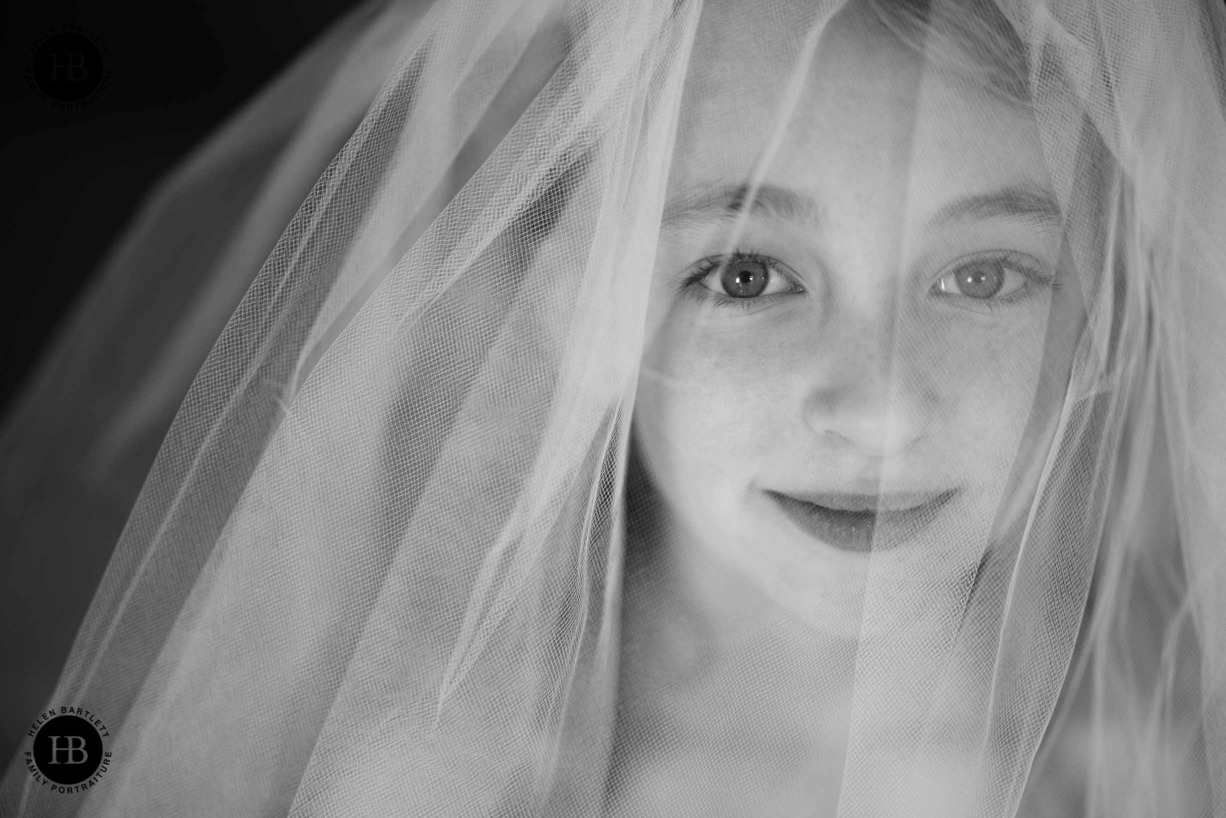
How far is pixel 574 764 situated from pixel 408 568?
0.16 meters

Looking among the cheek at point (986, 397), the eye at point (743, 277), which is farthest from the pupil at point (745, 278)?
the cheek at point (986, 397)

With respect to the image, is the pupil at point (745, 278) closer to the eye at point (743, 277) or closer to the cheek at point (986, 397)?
the eye at point (743, 277)

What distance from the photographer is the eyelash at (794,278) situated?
57 centimetres

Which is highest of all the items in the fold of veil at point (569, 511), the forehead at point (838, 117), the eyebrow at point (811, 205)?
the forehead at point (838, 117)

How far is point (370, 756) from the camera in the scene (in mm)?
573

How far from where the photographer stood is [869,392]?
0.56 meters

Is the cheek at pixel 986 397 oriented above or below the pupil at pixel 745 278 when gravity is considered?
below

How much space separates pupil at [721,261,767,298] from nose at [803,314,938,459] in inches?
2.0

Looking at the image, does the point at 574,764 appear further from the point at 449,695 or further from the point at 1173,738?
the point at 1173,738

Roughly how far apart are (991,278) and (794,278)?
4.2 inches

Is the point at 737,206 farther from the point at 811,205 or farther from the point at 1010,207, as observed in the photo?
the point at 1010,207

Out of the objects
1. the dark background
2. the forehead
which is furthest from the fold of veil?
the dark background

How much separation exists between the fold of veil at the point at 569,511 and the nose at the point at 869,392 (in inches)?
2.2

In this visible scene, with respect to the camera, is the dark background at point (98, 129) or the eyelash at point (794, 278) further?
the dark background at point (98, 129)
